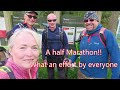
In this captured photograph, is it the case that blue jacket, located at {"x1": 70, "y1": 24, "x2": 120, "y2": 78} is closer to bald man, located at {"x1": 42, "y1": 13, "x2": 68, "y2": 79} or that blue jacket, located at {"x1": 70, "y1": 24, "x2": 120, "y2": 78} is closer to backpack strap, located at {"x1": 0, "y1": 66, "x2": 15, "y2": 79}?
bald man, located at {"x1": 42, "y1": 13, "x2": 68, "y2": 79}

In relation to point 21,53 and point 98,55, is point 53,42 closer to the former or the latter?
point 21,53

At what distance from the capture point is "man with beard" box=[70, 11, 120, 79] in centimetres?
515

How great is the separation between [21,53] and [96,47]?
44.8 inches

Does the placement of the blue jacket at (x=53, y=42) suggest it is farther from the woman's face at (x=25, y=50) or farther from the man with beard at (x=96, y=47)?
the man with beard at (x=96, y=47)

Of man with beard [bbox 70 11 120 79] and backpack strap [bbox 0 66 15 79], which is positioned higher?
man with beard [bbox 70 11 120 79]

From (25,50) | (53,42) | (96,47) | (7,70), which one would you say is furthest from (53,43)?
(7,70)

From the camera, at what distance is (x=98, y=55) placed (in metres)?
5.22

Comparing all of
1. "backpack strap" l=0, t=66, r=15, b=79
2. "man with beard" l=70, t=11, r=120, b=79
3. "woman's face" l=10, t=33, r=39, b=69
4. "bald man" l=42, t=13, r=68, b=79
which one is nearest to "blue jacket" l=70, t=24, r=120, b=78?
"man with beard" l=70, t=11, r=120, b=79

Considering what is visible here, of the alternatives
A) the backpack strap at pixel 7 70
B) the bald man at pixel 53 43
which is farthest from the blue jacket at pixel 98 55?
the backpack strap at pixel 7 70

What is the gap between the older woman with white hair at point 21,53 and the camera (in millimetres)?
5133

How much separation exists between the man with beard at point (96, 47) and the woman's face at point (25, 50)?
1.90ft

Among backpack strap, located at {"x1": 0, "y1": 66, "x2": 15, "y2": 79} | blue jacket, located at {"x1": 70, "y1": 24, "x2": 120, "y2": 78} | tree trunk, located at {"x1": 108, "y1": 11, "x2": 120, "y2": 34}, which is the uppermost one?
tree trunk, located at {"x1": 108, "y1": 11, "x2": 120, "y2": 34}
